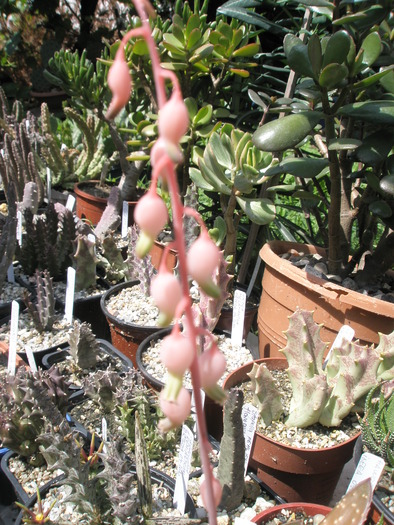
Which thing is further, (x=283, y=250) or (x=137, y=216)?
(x=283, y=250)

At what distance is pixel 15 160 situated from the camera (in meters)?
2.25

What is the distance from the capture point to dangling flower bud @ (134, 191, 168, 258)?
0.34m

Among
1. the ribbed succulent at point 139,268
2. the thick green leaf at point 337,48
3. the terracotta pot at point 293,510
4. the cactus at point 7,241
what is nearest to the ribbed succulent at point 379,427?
the terracotta pot at point 293,510

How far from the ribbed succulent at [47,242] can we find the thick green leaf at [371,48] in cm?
117

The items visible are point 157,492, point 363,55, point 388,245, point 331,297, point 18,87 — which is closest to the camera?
point 157,492

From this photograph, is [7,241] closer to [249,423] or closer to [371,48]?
[249,423]

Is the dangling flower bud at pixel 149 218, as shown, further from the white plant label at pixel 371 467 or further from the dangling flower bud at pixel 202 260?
the white plant label at pixel 371 467

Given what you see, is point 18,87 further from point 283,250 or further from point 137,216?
point 137,216

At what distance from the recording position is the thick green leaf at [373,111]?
42.6 inches

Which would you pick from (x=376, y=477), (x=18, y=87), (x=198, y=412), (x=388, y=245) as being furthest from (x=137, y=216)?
(x=18, y=87)

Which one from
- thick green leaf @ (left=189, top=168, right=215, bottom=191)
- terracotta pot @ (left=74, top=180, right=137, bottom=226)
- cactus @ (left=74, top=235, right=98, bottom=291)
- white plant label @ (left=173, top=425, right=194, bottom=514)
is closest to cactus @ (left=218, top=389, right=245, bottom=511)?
white plant label @ (left=173, top=425, right=194, bottom=514)

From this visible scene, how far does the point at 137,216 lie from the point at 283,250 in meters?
1.32

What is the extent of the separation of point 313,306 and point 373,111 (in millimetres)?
493

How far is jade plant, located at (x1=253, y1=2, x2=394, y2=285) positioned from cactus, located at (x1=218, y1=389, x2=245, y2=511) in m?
0.55
